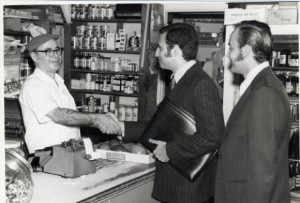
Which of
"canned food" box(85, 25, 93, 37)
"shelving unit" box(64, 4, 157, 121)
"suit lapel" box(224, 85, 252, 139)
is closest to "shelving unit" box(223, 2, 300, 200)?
"suit lapel" box(224, 85, 252, 139)

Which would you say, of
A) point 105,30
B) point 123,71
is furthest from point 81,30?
point 123,71

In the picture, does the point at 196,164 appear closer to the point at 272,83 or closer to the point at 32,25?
the point at 272,83

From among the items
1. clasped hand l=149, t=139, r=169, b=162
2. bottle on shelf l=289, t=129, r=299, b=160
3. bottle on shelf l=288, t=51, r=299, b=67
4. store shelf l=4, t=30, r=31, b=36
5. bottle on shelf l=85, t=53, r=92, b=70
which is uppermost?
store shelf l=4, t=30, r=31, b=36

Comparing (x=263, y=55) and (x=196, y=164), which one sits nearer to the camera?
(x=263, y=55)

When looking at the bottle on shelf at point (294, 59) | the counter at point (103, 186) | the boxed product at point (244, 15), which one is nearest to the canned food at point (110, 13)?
the boxed product at point (244, 15)

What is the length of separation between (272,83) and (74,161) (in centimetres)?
111

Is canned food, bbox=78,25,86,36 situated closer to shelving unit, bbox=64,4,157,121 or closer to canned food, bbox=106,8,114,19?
shelving unit, bbox=64,4,157,121

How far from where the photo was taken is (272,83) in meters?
1.70

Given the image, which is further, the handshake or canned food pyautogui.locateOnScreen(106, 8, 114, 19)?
canned food pyautogui.locateOnScreen(106, 8, 114, 19)

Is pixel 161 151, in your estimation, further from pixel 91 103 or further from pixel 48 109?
pixel 91 103

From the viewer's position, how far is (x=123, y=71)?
5555mm

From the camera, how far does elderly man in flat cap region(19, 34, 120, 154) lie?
99.8 inches

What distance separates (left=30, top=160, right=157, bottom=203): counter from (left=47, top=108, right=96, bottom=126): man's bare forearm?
1.01 feet

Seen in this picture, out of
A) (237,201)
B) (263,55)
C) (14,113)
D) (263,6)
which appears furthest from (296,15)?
(14,113)
